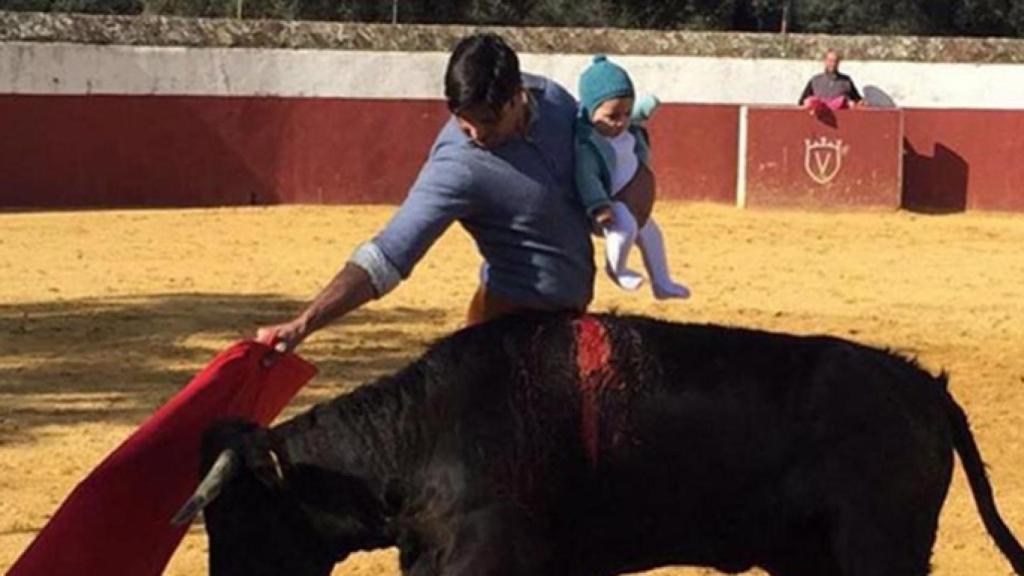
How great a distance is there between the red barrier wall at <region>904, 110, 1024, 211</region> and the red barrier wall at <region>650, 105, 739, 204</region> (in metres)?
1.47

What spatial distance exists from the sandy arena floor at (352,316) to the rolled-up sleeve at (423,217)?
169cm

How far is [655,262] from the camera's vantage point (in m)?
4.86

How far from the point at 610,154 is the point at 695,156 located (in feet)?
43.9

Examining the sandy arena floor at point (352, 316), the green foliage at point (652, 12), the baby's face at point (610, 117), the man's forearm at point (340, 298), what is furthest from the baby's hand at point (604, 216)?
the green foliage at point (652, 12)

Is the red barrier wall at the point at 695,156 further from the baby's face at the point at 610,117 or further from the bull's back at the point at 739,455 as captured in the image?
the bull's back at the point at 739,455

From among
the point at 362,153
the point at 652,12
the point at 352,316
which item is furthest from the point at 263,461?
the point at 652,12

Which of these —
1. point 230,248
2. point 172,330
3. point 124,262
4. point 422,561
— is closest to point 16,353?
point 172,330

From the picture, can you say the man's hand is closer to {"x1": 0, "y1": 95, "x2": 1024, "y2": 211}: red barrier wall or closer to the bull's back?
the bull's back

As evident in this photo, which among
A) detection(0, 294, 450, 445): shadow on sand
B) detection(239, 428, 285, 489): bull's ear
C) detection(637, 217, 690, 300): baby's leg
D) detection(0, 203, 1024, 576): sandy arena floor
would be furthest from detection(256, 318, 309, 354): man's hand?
detection(0, 294, 450, 445): shadow on sand

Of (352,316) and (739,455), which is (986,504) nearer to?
(739,455)

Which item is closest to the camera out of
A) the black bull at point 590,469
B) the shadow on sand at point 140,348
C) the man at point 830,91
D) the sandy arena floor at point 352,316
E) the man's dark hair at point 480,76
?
the black bull at point 590,469

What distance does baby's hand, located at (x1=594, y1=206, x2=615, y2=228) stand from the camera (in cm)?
398

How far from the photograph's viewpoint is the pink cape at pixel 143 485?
12.9ft

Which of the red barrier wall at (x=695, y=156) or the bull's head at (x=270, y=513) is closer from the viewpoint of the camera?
the bull's head at (x=270, y=513)
